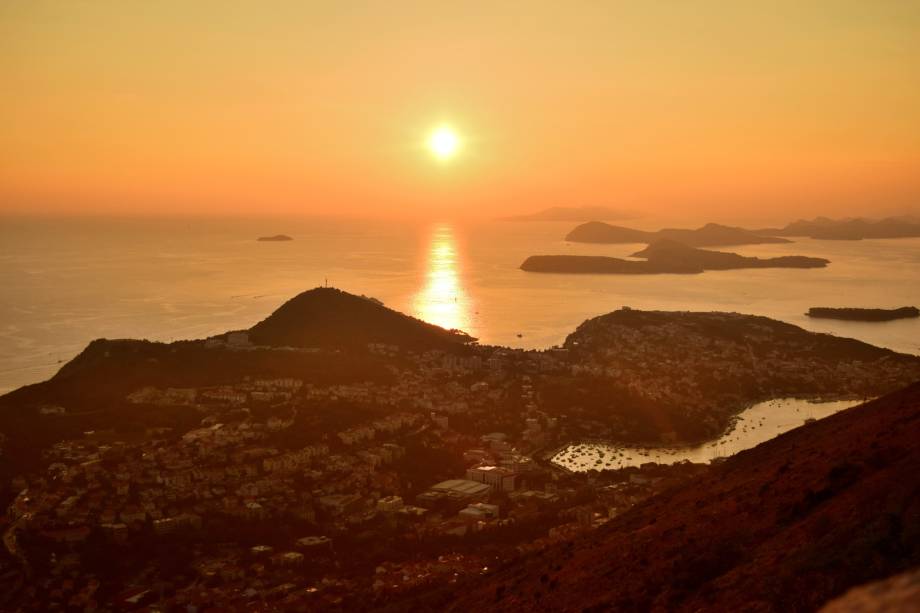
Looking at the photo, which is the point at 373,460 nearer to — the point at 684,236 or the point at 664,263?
the point at 664,263

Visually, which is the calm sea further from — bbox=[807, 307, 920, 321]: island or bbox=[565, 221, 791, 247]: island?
bbox=[565, 221, 791, 247]: island

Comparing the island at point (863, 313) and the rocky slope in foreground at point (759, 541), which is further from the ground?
the rocky slope in foreground at point (759, 541)

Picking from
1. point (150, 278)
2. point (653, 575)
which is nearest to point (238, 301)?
point (150, 278)

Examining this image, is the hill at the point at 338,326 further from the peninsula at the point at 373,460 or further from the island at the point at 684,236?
the island at the point at 684,236

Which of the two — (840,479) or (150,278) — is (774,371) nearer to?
(840,479)

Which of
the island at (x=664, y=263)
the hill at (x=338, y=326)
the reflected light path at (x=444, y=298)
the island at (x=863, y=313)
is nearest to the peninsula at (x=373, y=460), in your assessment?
the hill at (x=338, y=326)
